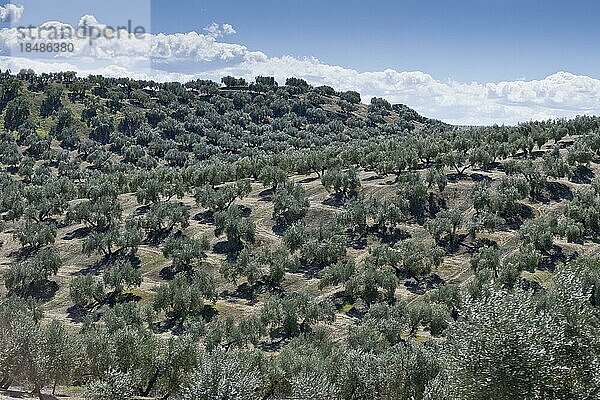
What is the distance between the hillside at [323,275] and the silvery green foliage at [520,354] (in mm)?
91

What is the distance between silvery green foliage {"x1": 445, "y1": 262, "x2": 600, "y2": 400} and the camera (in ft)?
80.6

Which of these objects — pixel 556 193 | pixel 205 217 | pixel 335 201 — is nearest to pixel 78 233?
pixel 205 217

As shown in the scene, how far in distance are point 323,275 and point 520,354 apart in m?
61.5

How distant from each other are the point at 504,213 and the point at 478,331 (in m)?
80.6

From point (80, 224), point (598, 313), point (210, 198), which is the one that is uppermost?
point (598, 313)

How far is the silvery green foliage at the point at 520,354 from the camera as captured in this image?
2458 cm

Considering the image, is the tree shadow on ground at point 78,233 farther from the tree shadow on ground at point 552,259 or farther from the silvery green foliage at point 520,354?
the silvery green foliage at point 520,354

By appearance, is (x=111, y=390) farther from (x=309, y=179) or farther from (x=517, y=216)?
(x=309, y=179)

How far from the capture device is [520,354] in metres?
24.7

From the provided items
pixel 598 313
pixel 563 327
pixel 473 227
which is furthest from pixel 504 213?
pixel 563 327

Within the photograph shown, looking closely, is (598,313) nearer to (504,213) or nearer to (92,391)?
(92,391)

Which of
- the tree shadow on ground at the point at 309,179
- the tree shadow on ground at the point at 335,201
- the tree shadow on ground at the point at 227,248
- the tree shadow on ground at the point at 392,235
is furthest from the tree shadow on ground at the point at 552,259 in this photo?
the tree shadow on ground at the point at 309,179

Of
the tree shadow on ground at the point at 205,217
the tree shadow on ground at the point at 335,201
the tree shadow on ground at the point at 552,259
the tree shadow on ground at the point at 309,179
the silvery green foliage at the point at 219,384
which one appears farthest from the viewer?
the tree shadow on ground at the point at 309,179

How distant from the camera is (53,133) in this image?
194 meters
